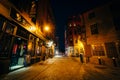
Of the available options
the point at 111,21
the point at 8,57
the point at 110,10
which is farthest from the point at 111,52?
the point at 8,57

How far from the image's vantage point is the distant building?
10695mm

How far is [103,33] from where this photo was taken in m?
12.0

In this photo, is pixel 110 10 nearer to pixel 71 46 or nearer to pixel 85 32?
pixel 85 32

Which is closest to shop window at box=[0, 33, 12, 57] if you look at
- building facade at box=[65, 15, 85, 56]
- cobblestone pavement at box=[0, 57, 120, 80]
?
cobblestone pavement at box=[0, 57, 120, 80]

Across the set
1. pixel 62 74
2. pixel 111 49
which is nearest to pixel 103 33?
pixel 111 49

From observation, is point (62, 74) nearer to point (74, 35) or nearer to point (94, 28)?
point (94, 28)

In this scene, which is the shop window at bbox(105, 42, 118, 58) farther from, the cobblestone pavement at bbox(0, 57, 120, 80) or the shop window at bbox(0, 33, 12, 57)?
the shop window at bbox(0, 33, 12, 57)

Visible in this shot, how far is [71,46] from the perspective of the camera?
3569 cm

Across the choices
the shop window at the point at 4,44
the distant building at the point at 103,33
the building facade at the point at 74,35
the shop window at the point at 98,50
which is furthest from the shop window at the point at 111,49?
the building facade at the point at 74,35

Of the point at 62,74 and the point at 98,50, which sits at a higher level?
the point at 98,50

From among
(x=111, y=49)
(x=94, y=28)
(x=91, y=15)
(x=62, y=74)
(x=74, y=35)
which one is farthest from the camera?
(x=74, y=35)

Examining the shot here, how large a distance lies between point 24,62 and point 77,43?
26796 mm

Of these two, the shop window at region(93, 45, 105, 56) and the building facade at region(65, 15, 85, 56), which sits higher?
the building facade at region(65, 15, 85, 56)

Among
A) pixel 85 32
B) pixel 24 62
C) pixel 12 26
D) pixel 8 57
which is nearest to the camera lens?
pixel 8 57
